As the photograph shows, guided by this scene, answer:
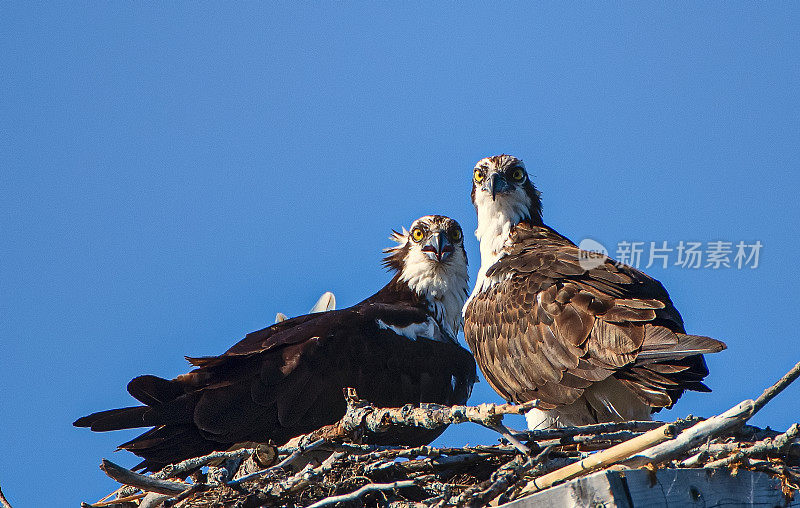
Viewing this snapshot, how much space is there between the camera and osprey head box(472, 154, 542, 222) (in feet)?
25.6

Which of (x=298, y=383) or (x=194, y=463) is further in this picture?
(x=298, y=383)

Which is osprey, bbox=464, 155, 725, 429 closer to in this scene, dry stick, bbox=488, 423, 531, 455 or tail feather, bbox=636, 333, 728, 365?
tail feather, bbox=636, 333, 728, 365

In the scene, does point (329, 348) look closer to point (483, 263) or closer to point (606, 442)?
point (483, 263)

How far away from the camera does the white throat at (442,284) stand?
26.8 ft

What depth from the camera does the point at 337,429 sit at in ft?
15.8

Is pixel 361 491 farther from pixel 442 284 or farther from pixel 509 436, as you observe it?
pixel 442 284

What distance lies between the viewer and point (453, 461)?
452 cm

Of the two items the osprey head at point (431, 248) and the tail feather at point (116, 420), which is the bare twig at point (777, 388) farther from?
the osprey head at point (431, 248)

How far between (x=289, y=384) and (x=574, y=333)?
202 centimetres

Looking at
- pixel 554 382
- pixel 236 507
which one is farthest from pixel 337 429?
pixel 554 382

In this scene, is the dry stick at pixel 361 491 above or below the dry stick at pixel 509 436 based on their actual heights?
below

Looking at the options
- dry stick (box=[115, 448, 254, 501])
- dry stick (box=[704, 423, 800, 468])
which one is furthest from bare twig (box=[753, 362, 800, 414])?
dry stick (box=[115, 448, 254, 501])

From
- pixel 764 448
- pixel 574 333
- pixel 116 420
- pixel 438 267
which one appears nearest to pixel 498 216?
pixel 438 267

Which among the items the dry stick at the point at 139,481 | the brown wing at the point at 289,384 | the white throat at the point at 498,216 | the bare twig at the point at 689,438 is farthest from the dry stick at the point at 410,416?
the white throat at the point at 498,216
